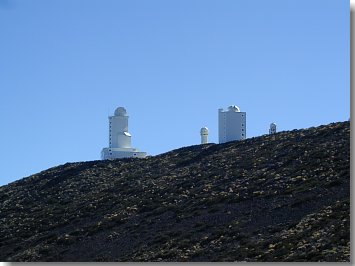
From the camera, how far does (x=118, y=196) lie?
143ft

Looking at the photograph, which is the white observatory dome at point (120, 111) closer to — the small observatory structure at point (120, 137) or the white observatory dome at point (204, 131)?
the small observatory structure at point (120, 137)

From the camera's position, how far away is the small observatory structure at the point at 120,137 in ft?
194

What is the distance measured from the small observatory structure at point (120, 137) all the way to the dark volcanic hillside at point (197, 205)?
593 cm

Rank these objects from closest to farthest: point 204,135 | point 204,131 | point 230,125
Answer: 1. point 230,125
2. point 204,131
3. point 204,135

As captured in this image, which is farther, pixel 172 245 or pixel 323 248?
pixel 172 245

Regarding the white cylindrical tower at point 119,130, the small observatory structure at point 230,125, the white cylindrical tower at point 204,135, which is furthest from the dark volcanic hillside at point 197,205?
the white cylindrical tower at point 119,130

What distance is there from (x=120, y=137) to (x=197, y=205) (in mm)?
21320

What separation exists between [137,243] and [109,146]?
26069mm

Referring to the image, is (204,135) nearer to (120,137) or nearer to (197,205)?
(120,137)

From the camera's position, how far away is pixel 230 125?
55219mm

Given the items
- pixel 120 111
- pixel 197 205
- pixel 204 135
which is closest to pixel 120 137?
pixel 120 111

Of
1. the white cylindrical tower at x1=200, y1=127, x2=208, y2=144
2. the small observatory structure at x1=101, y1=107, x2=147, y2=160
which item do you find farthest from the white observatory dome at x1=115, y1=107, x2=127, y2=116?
the white cylindrical tower at x1=200, y1=127, x2=208, y2=144

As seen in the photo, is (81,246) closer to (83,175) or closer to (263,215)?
(263,215)

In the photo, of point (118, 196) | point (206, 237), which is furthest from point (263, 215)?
point (118, 196)
